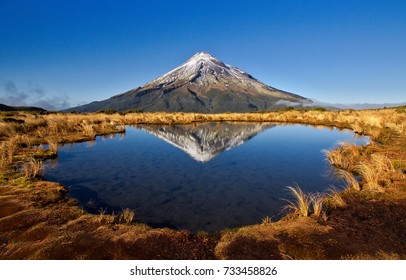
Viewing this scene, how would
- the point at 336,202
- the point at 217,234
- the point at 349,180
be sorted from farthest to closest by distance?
1. the point at 349,180
2. the point at 336,202
3. the point at 217,234

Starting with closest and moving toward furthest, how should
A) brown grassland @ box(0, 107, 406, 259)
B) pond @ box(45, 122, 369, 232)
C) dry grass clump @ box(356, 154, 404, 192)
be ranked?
brown grassland @ box(0, 107, 406, 259) < pond @ box(45, 122, 369, 232) < dry grass clump @ box(356, 154, 404, 192)

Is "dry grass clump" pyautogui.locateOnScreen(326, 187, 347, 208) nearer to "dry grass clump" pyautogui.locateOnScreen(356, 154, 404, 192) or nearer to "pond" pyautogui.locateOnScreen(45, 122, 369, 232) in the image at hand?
"pond" pyautogui.locateOnScreen(45, 122, 369, 232)

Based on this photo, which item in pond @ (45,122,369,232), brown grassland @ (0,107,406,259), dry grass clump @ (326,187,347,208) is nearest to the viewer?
brown grassland @ (0,107,406,259)

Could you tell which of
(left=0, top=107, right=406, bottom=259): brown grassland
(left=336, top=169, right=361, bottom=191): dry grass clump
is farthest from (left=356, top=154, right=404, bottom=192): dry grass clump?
(left=336, top=169, right=361, bottom=191): dry grass clump

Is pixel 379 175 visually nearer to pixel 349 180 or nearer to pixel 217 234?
pixel 349 180

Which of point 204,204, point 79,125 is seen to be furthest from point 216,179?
point 79,125

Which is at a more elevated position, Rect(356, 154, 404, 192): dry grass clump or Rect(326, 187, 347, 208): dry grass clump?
Rect(356, 154, 404, 192): dry grass clump

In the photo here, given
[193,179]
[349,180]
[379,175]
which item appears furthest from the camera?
[193,179]

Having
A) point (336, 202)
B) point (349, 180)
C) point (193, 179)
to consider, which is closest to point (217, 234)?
point (336, 202)

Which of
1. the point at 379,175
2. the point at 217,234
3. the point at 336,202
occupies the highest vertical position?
the point at 379,175
